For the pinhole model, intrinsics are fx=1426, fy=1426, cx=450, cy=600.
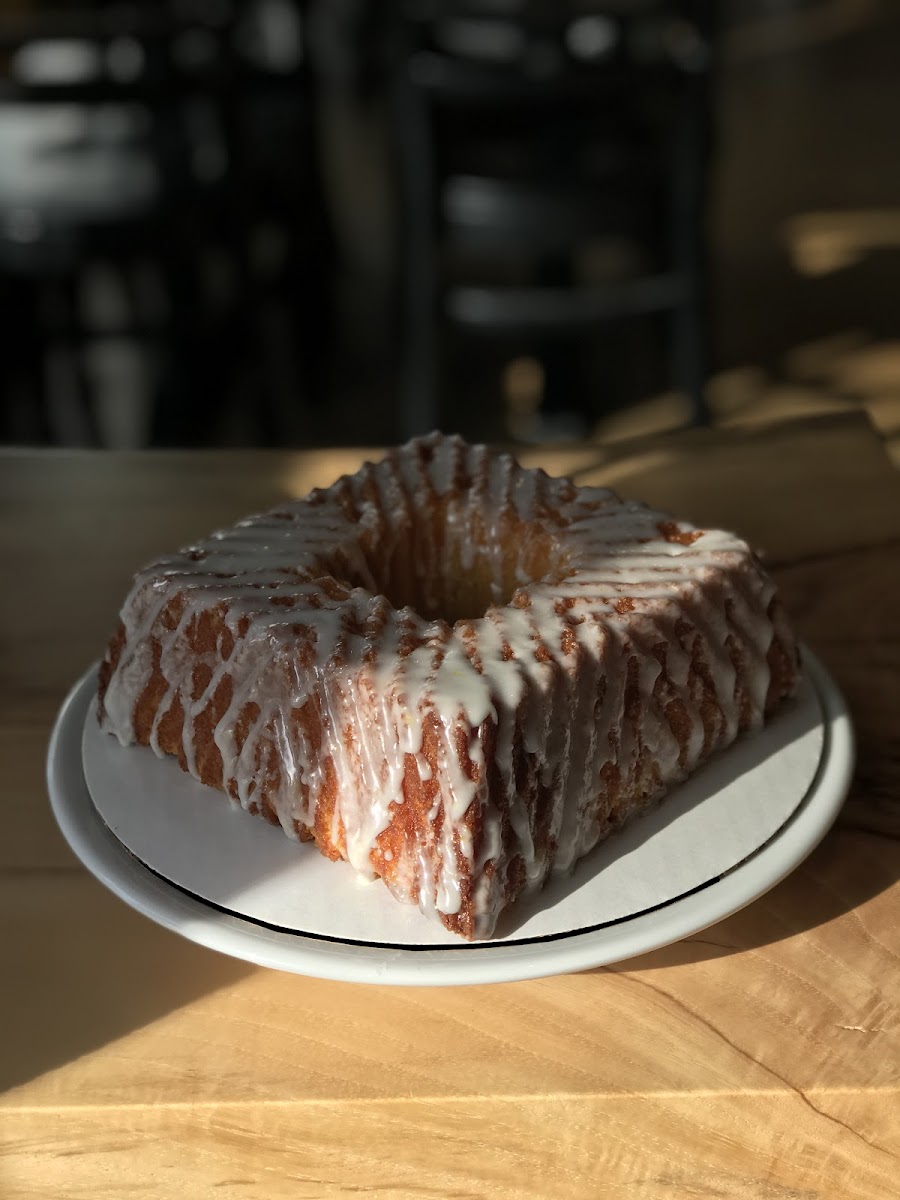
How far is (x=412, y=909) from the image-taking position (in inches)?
41.1

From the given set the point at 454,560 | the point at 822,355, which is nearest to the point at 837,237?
the point at 822,355

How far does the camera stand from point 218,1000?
3.52 feet

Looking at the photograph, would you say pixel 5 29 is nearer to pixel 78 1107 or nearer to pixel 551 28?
pixel 551 28

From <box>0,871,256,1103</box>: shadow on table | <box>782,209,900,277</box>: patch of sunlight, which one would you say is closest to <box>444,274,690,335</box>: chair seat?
<box>782,209,900,277</box>: patch of sunlight

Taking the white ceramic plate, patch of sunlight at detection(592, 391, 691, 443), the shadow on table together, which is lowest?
patch of sunlight at detection(592, 391, 691, 443)

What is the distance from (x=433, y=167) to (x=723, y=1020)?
7.89ft

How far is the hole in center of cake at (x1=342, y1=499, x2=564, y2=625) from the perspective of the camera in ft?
4.32

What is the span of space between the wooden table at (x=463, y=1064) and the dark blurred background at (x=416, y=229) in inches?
84.6

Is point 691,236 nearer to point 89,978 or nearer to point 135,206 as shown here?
point 135,206

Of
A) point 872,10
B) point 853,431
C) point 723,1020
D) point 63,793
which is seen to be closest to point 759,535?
point 853,431

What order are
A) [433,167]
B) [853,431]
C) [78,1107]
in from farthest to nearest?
[433,167], [853,431], [78,1107]

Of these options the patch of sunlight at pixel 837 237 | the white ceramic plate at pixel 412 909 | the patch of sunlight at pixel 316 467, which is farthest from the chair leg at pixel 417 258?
the white ceramic plate at pixel 412 909

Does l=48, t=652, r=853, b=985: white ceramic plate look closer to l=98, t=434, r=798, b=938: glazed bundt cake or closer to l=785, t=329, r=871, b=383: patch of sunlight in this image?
l=98, t=434, r=798, b=938: glazed bundt cake

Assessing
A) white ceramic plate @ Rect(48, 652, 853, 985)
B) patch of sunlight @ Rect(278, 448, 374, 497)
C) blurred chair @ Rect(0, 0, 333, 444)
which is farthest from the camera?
blurred chair @ Rect(0, 0, 333, 444)
